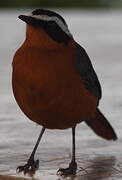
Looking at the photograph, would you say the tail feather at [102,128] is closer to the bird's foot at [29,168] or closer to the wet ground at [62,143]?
the wet ground at [62,143]

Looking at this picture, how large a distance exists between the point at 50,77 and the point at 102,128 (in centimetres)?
66

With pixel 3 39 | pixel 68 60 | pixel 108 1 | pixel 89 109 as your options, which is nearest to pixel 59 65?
pixel 68 60

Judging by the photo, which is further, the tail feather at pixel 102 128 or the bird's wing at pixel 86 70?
the tail feather at pixel 102 128

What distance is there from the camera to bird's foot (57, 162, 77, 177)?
2319mm

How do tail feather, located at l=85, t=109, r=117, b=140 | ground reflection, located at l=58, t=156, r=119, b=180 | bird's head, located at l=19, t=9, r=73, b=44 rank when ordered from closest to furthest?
bird's head, located at l=19, t=9, r=73, b=44, ground reflection, located at l=58, t=156, r=119, b=180, tail feather, located at l=85, t=109, r=117, b=140

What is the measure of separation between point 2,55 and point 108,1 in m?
6.71

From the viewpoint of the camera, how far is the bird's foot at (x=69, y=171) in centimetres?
232

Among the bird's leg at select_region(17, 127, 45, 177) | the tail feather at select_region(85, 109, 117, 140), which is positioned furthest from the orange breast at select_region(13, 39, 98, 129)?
the tail feather at select_region(85, 109, 117, 140)

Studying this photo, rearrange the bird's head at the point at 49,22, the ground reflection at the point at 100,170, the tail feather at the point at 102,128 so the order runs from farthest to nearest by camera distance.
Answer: the tail feather at the point at 102,128 → the ground reflection at the point at 100,170 → the bird's head at the point at 49,22

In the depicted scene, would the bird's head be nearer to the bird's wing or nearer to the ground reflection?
the bird's wing

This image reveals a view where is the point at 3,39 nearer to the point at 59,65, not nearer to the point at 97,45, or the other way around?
the point at 97,45

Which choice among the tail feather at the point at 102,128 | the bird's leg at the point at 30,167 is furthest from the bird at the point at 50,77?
the tail feather at the point at 102,128

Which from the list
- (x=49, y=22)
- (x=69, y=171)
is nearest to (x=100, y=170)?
(x=69, y=171)

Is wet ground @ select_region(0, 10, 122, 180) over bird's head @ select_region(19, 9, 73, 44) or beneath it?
beneath
